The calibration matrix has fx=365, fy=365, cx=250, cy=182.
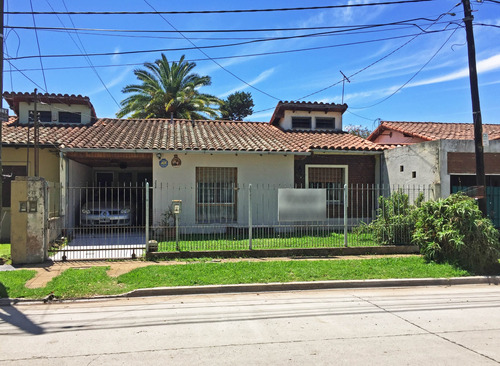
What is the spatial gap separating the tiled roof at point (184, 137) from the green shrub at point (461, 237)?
5177 mm

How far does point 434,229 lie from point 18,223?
32.7ft

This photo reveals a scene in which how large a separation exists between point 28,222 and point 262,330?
665 centimetres

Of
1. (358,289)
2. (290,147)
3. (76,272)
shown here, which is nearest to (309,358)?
(358,289)

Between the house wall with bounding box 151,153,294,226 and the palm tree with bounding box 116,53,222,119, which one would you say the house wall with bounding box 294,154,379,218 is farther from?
the palm tree with bounding box 116,53,222,119

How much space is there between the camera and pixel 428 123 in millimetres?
20453

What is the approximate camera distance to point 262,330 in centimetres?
486

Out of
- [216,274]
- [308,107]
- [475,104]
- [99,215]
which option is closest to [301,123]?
[308,107]

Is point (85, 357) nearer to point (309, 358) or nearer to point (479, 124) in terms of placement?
point (309, 358)

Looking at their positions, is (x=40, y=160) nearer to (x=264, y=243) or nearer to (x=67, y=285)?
(x=67, y=285)

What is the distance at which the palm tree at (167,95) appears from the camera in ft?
79.2

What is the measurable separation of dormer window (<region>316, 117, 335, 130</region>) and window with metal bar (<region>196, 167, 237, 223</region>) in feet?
20.3

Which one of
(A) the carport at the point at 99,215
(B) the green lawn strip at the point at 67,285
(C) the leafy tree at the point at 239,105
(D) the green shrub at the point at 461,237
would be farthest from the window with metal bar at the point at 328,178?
(C) the leafy tree at the point at 239,105

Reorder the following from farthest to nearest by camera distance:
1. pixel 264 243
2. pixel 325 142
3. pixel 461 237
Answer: pixel 325 142
pixel 264 243
pixel 461 237

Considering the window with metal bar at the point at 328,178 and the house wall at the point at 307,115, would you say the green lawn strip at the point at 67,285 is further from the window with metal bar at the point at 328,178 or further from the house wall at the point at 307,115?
the house wall at the point at 307,115
